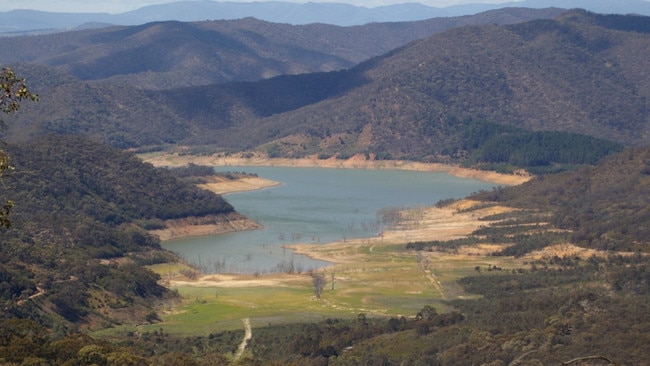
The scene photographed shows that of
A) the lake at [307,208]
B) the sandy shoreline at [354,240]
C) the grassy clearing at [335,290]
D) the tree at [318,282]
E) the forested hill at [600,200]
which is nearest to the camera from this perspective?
the grassy clearing at [335,290]

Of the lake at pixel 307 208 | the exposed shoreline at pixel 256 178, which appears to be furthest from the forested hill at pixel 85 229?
the lake at pixel 307 208

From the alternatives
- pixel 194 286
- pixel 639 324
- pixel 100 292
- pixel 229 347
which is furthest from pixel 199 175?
pixel 639 324

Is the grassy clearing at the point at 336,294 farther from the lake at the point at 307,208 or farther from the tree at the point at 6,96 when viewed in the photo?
the tree at the point at 6,96

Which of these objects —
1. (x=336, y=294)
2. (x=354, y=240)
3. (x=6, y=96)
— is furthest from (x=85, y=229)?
(x=6, y=96)

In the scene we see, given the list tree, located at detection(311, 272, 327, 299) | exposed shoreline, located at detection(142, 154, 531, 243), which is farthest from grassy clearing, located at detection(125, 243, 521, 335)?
exposed shoreline, located at detection(142, 154, 531, 243)

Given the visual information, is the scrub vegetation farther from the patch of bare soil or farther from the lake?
the lake

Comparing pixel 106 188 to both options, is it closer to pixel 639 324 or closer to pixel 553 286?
pixel 553 286

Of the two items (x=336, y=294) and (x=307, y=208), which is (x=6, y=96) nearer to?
(x=336, y=294)
